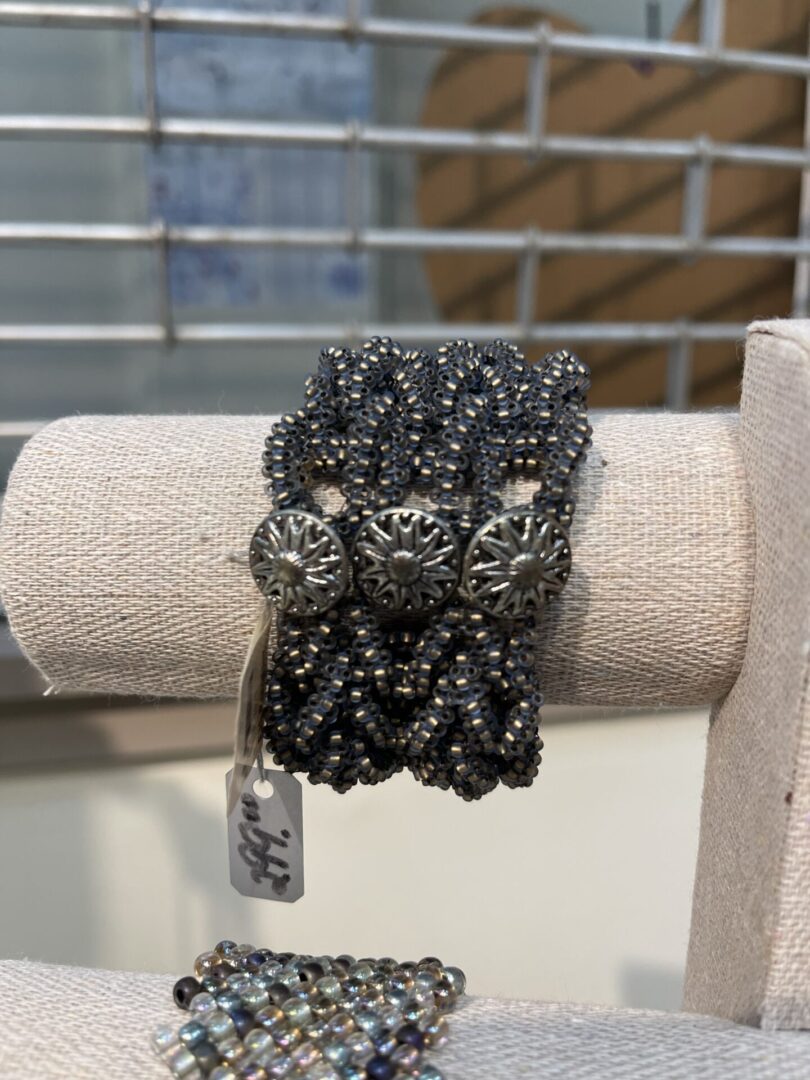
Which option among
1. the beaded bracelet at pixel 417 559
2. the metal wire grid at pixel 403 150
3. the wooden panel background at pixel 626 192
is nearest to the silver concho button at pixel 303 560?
the beaded bracelet at pixel 417 559

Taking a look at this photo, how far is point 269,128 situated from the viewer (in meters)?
1.05

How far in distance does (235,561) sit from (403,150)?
0.82m

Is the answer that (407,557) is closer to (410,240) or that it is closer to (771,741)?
(771,741)

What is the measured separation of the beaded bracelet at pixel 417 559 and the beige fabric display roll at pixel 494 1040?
10cm

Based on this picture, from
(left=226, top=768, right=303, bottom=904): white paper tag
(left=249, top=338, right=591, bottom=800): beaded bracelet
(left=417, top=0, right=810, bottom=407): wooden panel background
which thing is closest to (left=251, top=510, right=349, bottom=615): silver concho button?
(left=249, top=338, right=591, bottom=800): beaded bracelet

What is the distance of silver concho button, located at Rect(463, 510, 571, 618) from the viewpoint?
1.27 feet

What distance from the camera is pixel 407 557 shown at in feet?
1.27

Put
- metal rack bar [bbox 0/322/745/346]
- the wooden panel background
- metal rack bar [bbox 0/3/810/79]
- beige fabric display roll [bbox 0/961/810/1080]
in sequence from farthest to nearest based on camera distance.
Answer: the wooden panel background
metal rack bar [bbox 0/322/745/346]
metal rack bar [bbox 0/3/810/79]
beige fabric display roll [bbox 0/961/810/1080]

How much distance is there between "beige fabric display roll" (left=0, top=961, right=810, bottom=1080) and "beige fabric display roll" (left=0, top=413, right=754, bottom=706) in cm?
15

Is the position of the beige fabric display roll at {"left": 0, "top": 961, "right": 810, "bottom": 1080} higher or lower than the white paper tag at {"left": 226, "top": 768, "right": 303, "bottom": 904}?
lower

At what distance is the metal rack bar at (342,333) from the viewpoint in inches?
42.0

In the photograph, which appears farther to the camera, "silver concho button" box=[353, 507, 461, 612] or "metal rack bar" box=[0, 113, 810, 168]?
"metal rack bar" box=[0, 113, 810, 168]

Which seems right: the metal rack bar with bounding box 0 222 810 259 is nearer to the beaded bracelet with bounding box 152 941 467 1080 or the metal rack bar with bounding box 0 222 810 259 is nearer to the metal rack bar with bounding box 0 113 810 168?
the metal rack bar with bounding box 0 113 810 168

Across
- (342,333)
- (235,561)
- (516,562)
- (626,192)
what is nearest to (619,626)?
(516,562)
